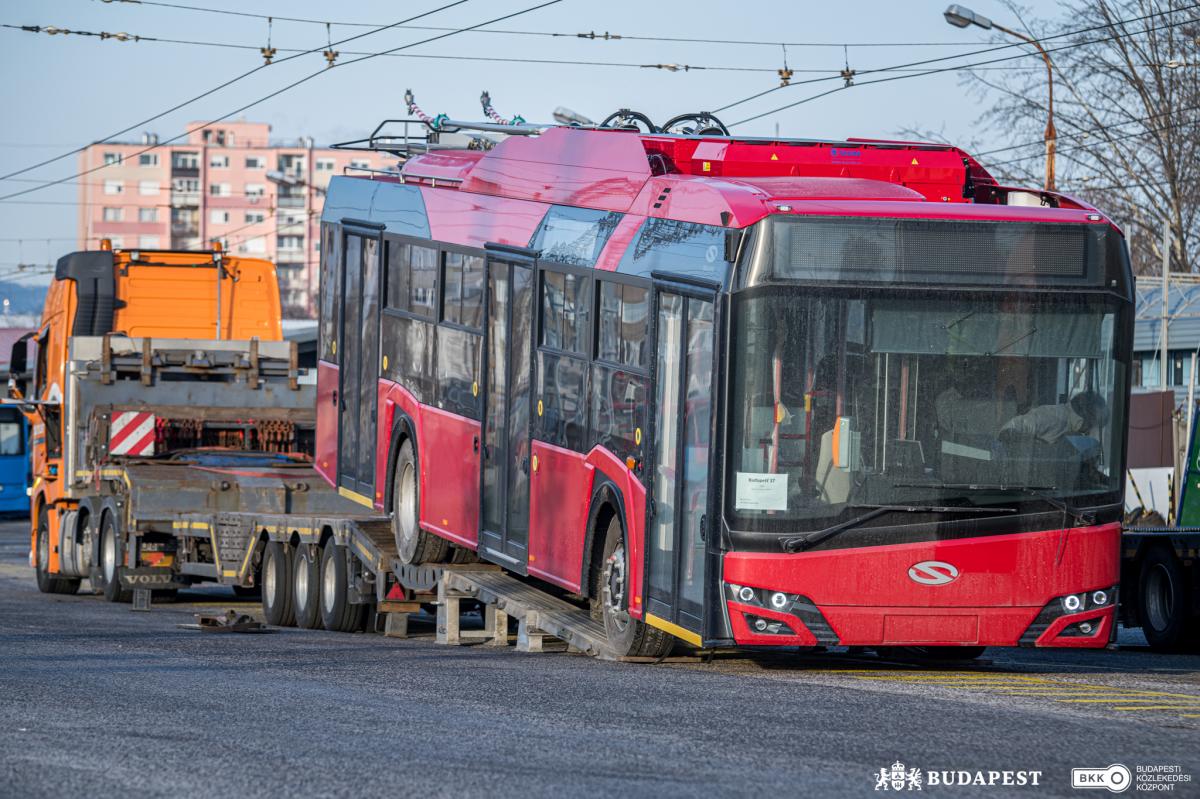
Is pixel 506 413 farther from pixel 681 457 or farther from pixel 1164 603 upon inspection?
pixel 1164 603

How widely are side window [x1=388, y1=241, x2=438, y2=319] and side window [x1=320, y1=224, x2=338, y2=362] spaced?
162 centimetres

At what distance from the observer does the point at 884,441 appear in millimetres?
11117

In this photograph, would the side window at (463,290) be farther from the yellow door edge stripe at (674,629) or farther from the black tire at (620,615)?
the yellow door edge stripe at (674,629)

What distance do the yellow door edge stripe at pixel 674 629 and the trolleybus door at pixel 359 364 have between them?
5774mm

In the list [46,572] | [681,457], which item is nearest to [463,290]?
[681,457]

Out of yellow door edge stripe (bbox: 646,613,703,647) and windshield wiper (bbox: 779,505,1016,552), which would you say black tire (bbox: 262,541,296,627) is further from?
windshield wiper (bbox: 779,505,1016,552)

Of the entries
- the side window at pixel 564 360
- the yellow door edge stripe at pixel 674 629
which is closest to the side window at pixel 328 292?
the side window at pixel 564 360

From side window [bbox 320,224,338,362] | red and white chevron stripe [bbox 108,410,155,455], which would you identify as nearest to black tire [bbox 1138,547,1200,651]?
side window [bbox 320,224,338,362]

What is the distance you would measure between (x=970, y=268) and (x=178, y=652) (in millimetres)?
6463

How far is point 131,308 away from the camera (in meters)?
24.9

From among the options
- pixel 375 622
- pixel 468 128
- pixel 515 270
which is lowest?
pixel 375 622

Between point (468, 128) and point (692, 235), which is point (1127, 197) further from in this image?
point (692, 235)

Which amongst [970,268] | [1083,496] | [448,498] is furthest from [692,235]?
[448,498]

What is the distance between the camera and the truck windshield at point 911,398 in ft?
36.1
